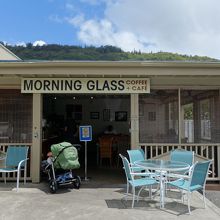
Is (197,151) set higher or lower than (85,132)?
lower

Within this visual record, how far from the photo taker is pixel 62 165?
6.61 metres

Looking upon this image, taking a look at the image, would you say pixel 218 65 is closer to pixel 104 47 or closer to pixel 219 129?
pixel 219 129

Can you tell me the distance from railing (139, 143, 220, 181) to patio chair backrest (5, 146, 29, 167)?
267 cm

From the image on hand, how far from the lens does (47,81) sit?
7328 millimetres

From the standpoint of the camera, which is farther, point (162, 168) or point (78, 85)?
point (78, 85)

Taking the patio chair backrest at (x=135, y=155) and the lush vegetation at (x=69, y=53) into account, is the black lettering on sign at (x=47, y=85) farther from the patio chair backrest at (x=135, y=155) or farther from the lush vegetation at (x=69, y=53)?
the lush vegetation at (x=69, y=53)

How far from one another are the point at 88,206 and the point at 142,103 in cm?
309

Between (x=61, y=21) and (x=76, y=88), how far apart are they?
21.0 m

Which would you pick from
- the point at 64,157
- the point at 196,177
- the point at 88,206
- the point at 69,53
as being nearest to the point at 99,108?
the point at 64,157

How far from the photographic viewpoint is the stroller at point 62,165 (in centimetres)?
659

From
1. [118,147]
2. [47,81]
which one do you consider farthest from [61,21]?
[47,81]

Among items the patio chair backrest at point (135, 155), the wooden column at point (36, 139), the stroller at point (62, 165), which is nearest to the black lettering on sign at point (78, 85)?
the wooden column at point (36, 139)

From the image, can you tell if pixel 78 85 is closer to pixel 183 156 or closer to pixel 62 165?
pixel 62 165

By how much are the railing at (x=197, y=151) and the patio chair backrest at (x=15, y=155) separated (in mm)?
2667
